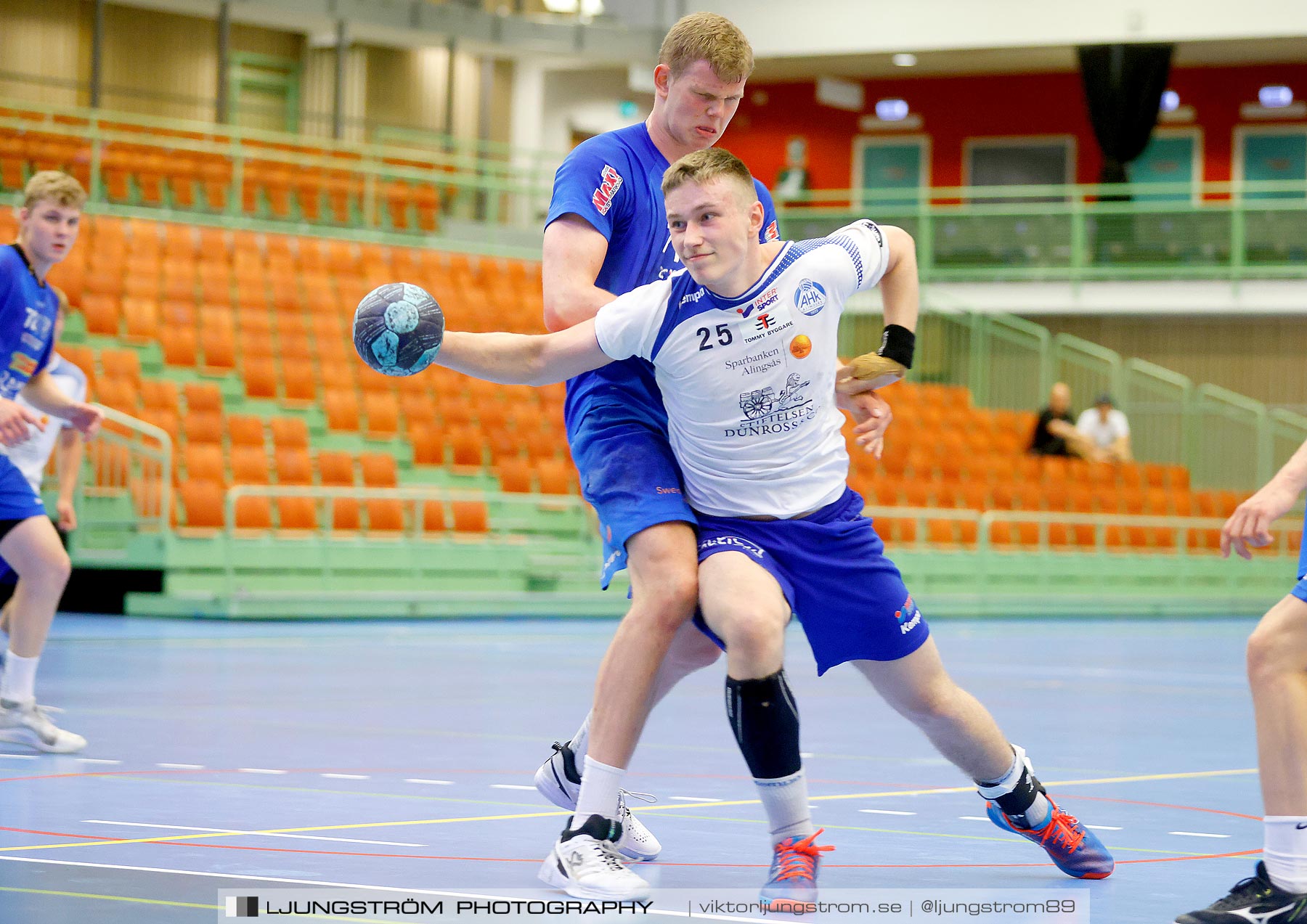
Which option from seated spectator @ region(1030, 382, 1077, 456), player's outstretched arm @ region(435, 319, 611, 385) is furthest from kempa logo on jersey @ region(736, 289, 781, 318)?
seated spectator @ region(1030, 382, 1077, 456)

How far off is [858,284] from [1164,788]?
270 centimetres

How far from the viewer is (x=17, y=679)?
22.1 feet

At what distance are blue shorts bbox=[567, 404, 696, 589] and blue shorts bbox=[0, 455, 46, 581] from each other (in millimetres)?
2975

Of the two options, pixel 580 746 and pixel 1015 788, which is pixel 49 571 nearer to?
pixel 580 746

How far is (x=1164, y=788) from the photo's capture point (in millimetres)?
6320

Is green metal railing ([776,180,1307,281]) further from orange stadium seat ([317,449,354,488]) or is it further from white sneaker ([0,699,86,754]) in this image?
white sneaker ([0,699,86,754])

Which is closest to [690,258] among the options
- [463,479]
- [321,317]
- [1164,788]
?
[1164,788]

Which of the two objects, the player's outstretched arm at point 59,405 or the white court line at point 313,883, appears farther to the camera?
the player's outstretched arm at point 59,405

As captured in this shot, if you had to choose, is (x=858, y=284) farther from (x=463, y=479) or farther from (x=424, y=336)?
(x=463, y=479)

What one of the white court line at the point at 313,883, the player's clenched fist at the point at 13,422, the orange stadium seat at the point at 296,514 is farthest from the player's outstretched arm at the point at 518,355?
the orange stadium seat at the point at 296,514

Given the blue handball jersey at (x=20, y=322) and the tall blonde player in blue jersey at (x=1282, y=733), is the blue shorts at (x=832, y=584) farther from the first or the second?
the blue handball jersey at (x=20, y=322)

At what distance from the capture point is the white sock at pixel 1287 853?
3902 mm

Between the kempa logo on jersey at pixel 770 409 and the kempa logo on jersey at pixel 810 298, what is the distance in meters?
0.17

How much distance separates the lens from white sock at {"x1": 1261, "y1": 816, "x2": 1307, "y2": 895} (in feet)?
12.8
